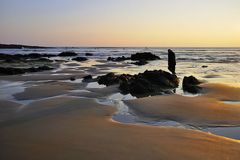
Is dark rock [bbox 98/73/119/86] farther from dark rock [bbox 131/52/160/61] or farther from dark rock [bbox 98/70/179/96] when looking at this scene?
dark rock [bbox 131/52/160/61]

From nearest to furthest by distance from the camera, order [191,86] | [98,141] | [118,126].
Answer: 1. [98,141]
2. [118,126]
3. [191,86]

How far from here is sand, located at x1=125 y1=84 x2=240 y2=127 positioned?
9508 millimetres

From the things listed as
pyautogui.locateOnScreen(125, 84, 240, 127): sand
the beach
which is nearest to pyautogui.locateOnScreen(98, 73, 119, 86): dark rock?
the beach

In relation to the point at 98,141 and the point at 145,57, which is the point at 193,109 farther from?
the point at 145,57

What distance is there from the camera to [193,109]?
36.1 ft

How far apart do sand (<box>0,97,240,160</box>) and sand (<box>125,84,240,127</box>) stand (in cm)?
150

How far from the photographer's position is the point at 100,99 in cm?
1320

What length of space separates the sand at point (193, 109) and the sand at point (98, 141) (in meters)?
1.50

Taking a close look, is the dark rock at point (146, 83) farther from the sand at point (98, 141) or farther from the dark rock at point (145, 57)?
the dark rock at point (145, 57)

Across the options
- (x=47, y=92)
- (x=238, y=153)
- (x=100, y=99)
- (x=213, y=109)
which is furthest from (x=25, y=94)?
(x=238, y=153)

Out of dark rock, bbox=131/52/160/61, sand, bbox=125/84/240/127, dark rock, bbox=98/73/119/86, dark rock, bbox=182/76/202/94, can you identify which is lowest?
dark rock, bbox=131/52/160/61

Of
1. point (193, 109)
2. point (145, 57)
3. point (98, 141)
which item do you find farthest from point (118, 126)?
point (145, 57)

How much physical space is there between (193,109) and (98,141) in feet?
16.1

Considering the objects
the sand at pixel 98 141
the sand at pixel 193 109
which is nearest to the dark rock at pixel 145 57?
the sand at pixel 193 109
